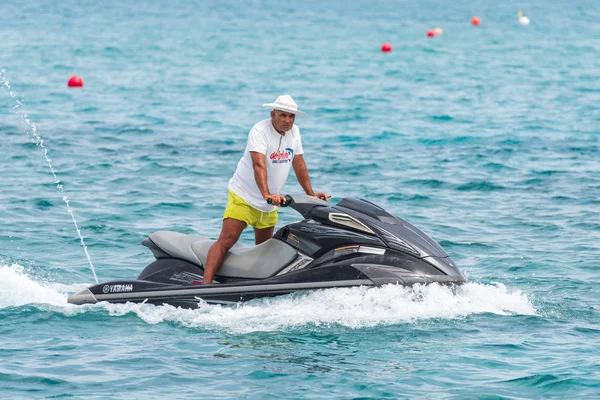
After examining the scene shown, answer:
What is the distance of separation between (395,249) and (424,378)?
129 cm

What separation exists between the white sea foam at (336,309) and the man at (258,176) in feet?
1.47

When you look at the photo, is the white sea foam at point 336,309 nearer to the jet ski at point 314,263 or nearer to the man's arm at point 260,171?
the jet ski at point 314,263

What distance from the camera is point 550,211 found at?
43.0ft

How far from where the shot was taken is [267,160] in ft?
27.1

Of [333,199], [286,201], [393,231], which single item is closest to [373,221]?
[393,231]

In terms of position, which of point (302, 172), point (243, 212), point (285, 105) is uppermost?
point (285, 105)

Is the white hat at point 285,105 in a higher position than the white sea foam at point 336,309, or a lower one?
higher

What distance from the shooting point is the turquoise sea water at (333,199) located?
711 cm

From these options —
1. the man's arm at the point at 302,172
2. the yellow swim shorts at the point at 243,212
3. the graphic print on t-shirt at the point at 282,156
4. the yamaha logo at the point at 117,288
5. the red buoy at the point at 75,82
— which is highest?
the red buoy at the point at 75,82

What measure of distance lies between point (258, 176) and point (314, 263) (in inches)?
32.4

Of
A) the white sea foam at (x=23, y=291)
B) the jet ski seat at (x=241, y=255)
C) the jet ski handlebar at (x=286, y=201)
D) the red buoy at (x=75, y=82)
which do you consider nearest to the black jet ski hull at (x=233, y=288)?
the jet ski seat at (x=241, y=255)

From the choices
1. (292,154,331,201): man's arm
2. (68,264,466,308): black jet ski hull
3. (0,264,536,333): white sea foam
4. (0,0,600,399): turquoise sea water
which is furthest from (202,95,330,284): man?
(0,0,600,399): turquoise sea water

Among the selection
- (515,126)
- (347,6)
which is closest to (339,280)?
(515,126)

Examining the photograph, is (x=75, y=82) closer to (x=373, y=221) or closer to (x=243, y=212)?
(x=243, y=212)
